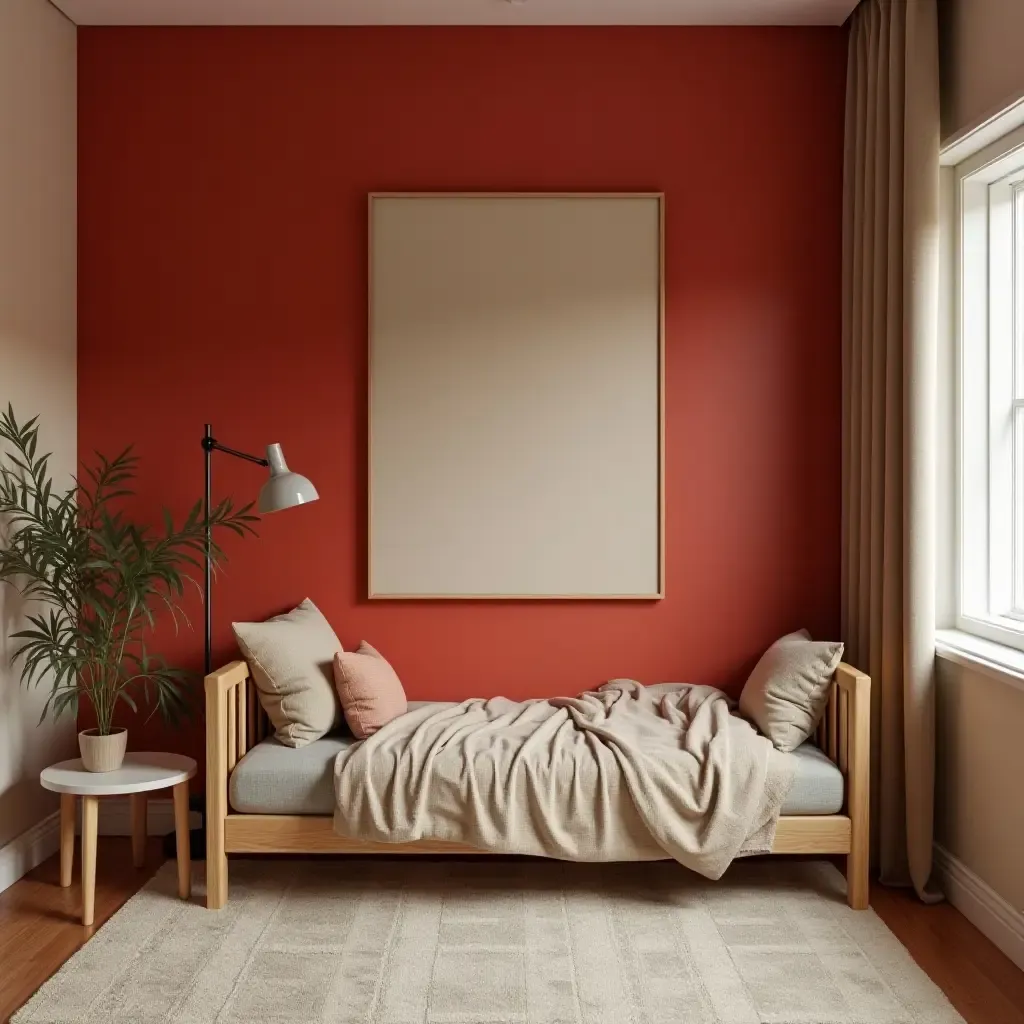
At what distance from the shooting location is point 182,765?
3.23 metres

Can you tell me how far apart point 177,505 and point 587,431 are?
1509mm

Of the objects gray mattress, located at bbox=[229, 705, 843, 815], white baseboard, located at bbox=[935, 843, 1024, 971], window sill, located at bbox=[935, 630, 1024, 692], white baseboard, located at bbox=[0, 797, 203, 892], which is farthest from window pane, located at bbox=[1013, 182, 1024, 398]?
white baseboard, located at bbox=[0, 797, 203, 892]

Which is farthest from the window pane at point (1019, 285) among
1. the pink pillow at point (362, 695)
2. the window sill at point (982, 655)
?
the pink pillow at point (362, 695)

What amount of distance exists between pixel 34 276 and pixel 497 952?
2.59 meters

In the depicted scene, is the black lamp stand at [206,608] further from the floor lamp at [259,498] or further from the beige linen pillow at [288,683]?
the beige linen pillow at [288,683]

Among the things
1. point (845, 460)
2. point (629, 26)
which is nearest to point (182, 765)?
point (845, 460)

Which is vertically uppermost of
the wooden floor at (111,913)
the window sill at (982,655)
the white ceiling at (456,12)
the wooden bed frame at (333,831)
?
the white ceiling at (456,12)

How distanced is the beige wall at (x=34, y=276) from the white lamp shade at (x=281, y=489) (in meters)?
0.85

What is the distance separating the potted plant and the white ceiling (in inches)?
58.5

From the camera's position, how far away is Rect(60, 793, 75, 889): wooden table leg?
3172 mm

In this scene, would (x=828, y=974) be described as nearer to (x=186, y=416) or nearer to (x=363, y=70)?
(x=186, y=416)

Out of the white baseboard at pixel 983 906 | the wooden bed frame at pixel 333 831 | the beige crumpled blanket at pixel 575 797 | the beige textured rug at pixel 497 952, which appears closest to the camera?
the beige textured rug at pixel 497 952

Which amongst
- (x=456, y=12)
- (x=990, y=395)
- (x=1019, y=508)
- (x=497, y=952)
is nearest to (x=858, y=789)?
(x=1019, y=508)

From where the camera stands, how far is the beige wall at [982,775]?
2.79 metres
